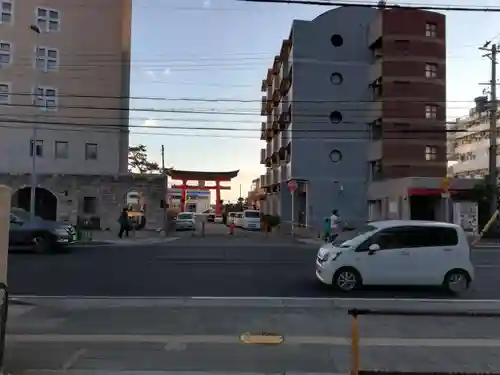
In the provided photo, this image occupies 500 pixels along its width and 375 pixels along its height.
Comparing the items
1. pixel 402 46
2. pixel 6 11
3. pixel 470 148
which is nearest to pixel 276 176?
pixel 402 46

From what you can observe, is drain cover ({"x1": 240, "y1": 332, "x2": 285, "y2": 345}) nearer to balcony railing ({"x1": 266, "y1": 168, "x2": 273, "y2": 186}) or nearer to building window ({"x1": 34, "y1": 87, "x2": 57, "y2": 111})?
building window ({"x1": 34, "y1": 87, "x2": 57, "y2": 111})

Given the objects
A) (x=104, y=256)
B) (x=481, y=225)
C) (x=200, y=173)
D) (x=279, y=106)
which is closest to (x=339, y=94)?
(x=279, y=106)

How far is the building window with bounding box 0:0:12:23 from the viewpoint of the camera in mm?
36219

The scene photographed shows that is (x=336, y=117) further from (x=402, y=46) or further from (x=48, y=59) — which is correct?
(x=48, y=59)

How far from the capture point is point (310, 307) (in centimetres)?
1051

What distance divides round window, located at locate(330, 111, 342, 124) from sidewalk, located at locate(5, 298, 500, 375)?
35214 mm

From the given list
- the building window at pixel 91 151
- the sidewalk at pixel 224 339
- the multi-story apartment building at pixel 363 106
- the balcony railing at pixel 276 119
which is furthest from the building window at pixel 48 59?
the sidewalk at pixel 224 339

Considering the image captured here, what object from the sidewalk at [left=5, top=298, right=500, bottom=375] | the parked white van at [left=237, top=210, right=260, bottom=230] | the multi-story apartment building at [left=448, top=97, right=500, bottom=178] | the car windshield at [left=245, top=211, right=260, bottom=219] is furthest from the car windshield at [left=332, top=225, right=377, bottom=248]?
the multi-story apartment building at [left=448, top=97, right=500, bottom=178]

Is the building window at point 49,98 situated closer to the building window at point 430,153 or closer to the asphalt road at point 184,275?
the asphalt road at point 184,275

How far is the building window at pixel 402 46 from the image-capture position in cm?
4356

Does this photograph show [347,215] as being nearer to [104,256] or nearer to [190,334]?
[104,256]

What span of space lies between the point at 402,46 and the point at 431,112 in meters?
5.77

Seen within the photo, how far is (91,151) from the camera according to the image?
38.0m

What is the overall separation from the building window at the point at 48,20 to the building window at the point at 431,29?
28081 millimetres
